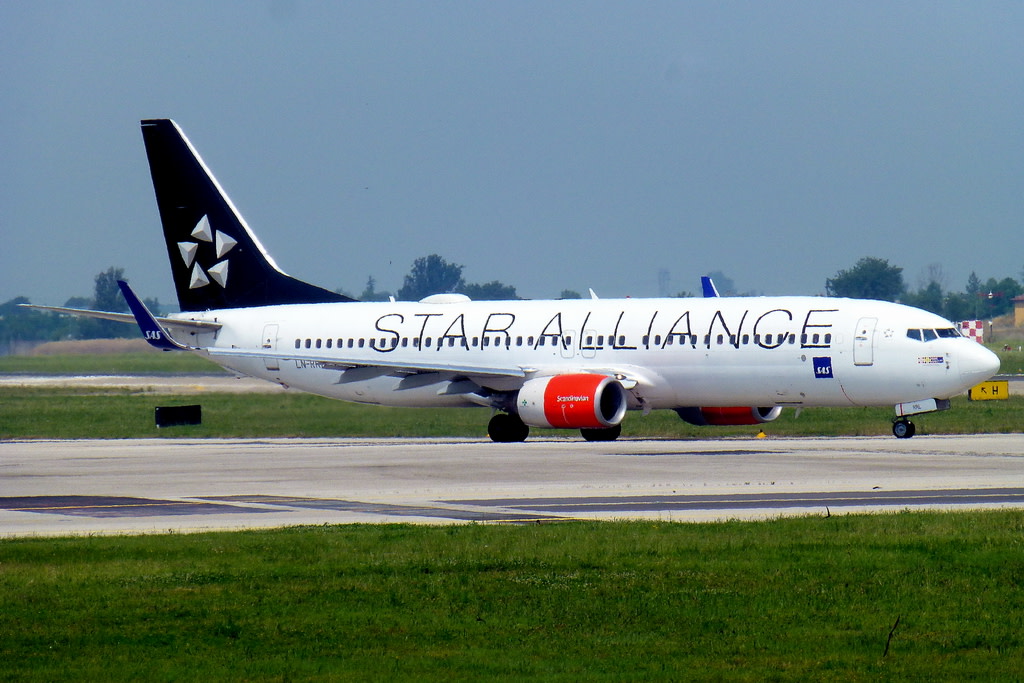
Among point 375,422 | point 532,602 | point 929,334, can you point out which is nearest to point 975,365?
point 929,334

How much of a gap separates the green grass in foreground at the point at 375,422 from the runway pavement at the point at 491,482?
218 inches

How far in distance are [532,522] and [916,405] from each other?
21.6m

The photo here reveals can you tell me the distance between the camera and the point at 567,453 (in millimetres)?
36156

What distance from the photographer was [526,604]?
1391 centimetres

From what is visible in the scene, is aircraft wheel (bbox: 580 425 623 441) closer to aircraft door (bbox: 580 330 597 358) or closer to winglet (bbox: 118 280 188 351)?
aircraft door (bbox: 580 330 597 358)

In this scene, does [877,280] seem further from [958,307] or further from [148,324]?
[148,324]

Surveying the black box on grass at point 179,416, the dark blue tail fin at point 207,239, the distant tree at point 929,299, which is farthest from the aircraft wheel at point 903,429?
the distant tree at point 929,299

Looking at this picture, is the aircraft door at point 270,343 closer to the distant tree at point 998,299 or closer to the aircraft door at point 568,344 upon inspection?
the aircraft door at point 568,344

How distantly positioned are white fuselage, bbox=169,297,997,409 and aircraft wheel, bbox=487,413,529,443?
35.9 inches

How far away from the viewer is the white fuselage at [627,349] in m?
38.3

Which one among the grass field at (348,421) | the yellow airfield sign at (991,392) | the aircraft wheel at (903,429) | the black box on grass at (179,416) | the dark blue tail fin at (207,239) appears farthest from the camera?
the yellow airfield sign at (991,392)

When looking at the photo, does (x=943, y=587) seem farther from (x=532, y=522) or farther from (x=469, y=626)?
(x=532, y=522)

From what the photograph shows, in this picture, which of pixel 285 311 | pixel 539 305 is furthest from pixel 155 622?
pixel 285 311

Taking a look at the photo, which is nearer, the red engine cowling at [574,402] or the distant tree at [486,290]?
the red engine cowling at [574,402]
